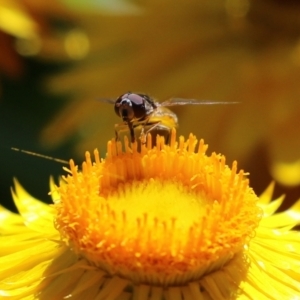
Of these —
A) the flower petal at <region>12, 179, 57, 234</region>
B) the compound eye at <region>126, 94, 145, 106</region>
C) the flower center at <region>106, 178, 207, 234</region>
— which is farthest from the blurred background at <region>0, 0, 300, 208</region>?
the flower center at <region>106, 178, 207, 234</region>

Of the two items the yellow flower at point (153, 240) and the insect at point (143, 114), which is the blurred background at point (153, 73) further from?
the yellow flower at point (153, 240)

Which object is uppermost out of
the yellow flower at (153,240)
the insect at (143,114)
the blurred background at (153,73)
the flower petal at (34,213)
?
the blurred background at (153,73)

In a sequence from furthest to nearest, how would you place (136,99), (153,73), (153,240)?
(153,73)
(136,99)
(153,240)

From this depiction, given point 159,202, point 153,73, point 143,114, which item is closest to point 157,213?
point 159,202

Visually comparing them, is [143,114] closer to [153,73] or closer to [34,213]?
[34,213]

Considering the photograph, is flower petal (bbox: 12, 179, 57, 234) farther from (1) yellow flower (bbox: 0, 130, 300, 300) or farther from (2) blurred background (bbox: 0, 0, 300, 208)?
(2) blurred background (bbox: 0, 0, 300, 208)

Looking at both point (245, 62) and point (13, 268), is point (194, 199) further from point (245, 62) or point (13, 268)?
point (245, 62)

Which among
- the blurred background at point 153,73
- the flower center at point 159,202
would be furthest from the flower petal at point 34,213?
the blurred background at point 153,73

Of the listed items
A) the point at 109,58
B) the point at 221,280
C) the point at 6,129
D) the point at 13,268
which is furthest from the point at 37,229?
the point at 109,58
